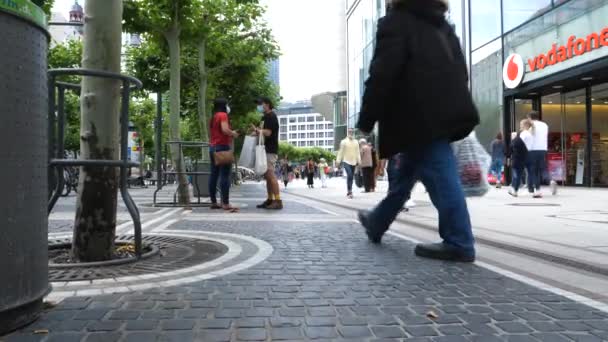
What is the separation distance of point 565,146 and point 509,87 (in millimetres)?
2986

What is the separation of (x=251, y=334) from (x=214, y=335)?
0.52ft

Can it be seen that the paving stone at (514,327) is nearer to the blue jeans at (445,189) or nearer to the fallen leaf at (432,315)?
the fallen leaf at (432,315)

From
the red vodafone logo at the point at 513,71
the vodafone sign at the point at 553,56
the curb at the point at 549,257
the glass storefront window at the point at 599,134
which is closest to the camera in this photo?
the curb at the point at 549,257

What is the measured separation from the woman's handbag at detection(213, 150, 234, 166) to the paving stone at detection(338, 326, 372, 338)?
6433 millimetres

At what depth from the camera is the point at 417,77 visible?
406 cm

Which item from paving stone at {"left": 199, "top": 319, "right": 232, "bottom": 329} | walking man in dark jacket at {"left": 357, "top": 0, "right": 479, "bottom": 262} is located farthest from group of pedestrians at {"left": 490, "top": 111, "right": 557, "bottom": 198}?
paving stone at {"left": 199, "top": 319, "right": 232, "bottom": 329}

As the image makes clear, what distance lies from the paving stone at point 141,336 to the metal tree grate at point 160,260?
1.21m

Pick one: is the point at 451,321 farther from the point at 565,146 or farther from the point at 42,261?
the point at 565,146

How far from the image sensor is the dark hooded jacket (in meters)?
4.03

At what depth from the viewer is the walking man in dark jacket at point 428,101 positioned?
13.2 feet

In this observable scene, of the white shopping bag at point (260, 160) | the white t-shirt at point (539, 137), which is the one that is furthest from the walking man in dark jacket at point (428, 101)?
the white t-shirt at point (539, 137)

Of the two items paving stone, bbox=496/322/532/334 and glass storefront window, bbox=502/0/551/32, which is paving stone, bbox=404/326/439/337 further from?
glass storefront window, bbox=502/0/551/32

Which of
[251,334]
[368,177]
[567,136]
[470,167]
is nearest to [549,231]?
[470,167]

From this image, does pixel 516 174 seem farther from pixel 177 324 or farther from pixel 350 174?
pixel 177 324
